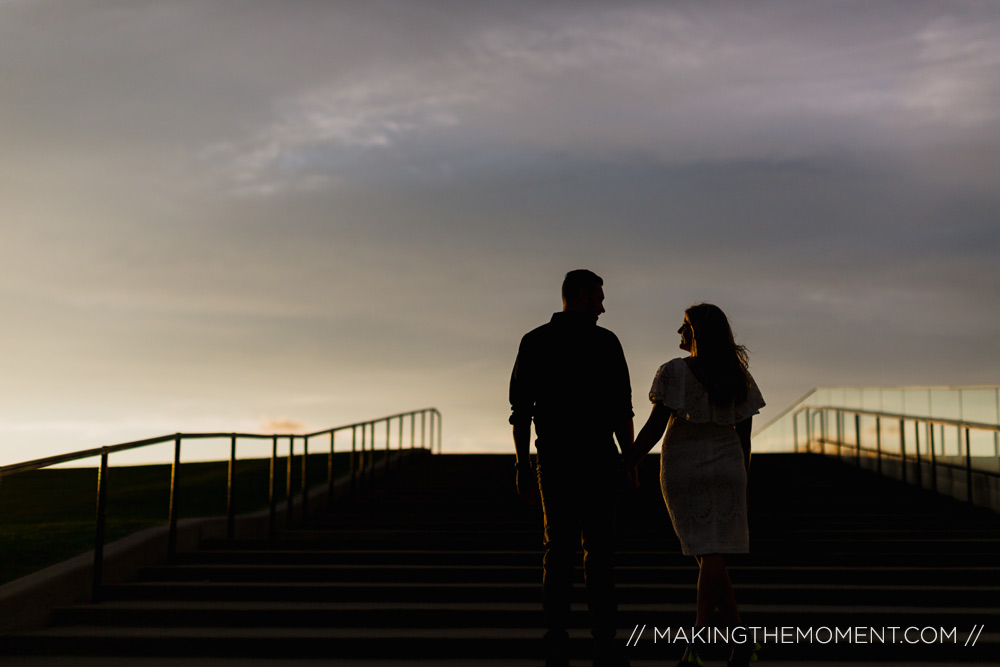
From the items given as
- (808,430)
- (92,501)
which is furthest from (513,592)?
(808,430)

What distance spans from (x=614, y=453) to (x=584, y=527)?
1.05 ft

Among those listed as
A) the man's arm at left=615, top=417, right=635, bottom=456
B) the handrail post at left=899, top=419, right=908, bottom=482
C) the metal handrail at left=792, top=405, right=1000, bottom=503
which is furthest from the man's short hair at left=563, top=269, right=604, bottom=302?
the handrail post at left=899, top=419, right=908, bottom=482

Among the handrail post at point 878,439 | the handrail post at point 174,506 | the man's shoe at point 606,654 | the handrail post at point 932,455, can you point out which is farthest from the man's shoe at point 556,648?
the handrail post at point 878,439

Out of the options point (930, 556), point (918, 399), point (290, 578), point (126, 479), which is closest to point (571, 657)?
point (290, 578)

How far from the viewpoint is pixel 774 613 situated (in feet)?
16.5

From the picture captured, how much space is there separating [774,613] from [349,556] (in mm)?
2987

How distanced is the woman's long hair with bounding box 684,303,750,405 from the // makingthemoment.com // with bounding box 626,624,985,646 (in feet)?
4.65

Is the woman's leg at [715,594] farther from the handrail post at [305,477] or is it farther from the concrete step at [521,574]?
the handrail post at [305,477]

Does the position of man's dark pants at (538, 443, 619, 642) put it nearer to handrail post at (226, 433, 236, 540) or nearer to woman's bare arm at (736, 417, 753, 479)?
woman's bare arm at (736, 417, 753, 479)

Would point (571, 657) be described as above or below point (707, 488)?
below

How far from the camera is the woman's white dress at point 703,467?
12.9ft

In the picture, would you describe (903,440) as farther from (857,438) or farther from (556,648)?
(556,648)

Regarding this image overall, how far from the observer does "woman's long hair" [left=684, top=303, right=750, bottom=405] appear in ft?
12.9

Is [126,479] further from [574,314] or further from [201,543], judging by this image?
[574,314]
